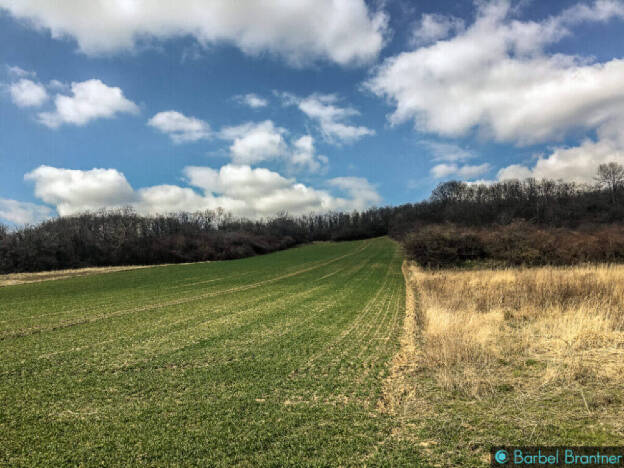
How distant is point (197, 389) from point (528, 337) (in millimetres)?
8436

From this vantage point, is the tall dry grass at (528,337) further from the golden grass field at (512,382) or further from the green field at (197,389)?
the green field at (197,389)

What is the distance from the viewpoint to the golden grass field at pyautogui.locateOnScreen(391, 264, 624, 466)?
4.44 m

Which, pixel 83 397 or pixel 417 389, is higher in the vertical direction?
pixel 83 397

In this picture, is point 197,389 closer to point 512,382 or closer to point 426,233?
point 512,382

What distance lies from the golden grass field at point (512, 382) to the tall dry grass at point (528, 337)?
0.07 ft

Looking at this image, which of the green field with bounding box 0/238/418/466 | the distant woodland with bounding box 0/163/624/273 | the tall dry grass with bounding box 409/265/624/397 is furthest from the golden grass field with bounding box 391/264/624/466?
the distant woodland with bounding box 0/163/624/273

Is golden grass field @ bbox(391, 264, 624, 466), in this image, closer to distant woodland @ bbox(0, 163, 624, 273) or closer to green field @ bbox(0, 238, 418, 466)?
green field @ bbox(0, 238, 418, 466)

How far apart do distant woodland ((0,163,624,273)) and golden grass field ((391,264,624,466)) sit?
65.9ft

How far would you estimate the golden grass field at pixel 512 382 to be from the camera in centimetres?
444

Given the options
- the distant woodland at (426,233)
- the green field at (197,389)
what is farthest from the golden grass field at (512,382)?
the distant woodland at (426,233)

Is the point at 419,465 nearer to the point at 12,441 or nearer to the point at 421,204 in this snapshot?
the point at 12,441

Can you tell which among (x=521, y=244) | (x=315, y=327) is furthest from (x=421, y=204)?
(x=315, y=327)

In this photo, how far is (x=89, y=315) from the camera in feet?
43.3

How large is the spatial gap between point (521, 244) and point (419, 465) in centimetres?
3212
